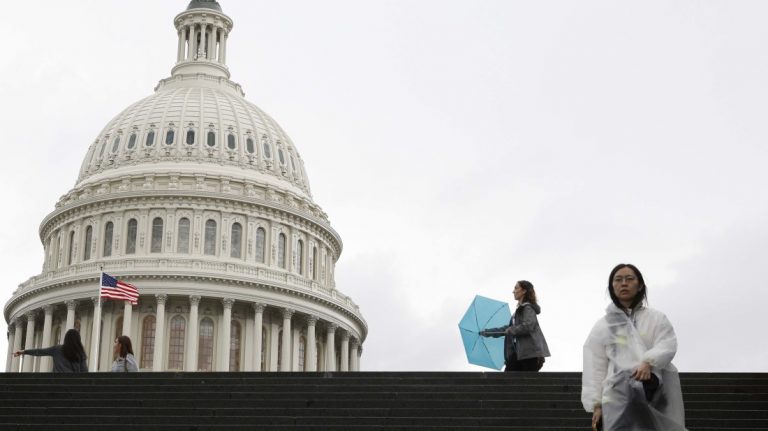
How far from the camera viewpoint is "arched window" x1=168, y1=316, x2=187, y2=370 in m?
73.1

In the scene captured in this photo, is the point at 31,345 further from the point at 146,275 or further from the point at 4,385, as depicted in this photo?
the point at 4,385

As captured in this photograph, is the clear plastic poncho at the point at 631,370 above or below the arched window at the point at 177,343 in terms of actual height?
below

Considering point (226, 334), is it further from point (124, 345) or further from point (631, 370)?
point (631, 370)

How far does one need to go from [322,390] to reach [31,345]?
61.6 m

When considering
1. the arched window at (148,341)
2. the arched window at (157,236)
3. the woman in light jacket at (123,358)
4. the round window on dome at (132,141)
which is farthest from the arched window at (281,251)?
the woman in light jacket at (123,358)

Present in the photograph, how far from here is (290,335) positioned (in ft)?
252

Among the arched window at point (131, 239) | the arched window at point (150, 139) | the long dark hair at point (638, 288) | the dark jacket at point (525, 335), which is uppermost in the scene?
the arched window at point (150, 139)

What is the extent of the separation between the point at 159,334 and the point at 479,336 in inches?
2079

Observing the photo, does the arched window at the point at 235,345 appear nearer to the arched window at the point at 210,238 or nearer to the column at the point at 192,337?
the column at the point at 192,337

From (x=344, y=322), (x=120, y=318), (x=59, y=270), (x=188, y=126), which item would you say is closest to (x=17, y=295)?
(x=59, y=270)

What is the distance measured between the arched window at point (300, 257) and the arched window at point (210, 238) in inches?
254

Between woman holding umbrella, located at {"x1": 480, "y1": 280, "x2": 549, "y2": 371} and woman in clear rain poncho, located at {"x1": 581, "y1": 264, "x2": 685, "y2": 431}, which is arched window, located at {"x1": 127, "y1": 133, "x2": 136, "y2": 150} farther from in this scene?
woman in clear rain poncho, located at {"x1": 581, "y1": 264, "x2": 685, "y2": 431}

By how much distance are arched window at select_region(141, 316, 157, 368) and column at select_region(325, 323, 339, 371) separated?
11.8m

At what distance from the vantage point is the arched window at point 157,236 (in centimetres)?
7772
